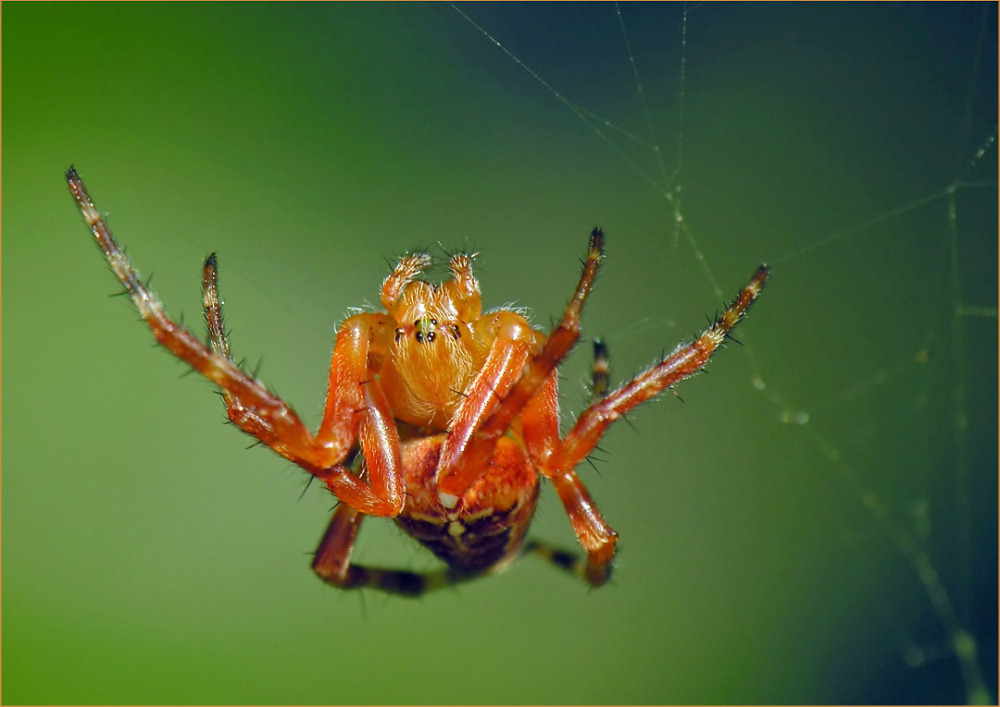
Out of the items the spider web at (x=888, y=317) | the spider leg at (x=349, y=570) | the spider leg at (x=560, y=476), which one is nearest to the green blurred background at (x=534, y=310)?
the spider web at (x=888, y=317)

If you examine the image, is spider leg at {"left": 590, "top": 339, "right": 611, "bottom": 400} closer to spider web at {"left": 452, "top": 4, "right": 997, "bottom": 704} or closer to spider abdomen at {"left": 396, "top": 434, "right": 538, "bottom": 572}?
spider abdomen at {"left": 396, "top": 434, "right": 538, "bottom": 572}

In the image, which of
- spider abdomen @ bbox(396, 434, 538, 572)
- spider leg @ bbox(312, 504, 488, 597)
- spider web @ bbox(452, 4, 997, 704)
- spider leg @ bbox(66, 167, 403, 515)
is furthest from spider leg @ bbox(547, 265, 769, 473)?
spider web @ bbox(452, 4, 997, 704)

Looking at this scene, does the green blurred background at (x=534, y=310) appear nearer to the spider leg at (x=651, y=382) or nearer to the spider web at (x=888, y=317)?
the spider web at (x=888, y=317)

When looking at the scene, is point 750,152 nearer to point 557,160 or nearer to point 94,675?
point 557,160

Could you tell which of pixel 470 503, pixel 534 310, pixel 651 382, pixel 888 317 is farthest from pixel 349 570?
pixel 888 317

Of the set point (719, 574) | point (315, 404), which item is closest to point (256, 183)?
point (315, 404)

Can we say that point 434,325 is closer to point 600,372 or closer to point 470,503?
point 470,503
